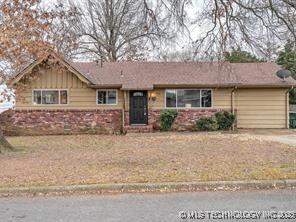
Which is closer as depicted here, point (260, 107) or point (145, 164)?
point (145, 164)

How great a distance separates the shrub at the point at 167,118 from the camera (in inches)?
932

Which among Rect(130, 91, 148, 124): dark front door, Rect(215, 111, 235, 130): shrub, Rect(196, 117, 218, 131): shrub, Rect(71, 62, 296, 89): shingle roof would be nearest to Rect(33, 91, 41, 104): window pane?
Rect(71, 62, 296, 89): shingle roof

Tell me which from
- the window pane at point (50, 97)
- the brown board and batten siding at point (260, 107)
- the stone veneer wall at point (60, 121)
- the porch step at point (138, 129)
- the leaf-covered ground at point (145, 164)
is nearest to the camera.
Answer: the leaf-covered ground at point (145, 164)

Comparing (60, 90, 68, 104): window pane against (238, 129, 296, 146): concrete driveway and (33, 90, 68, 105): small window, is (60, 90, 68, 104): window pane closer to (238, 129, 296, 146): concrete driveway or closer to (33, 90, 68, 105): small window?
(33, 90, 68, 105): small window

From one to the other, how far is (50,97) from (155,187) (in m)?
17.3

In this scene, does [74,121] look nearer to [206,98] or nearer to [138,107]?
[138,107]

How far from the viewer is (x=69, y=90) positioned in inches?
955

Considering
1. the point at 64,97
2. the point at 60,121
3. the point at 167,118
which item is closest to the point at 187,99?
the point at 167,118

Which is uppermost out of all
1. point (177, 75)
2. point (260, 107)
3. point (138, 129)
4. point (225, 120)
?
point (177, 75)

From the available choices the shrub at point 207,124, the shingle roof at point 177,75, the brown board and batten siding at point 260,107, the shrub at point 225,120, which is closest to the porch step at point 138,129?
the shingle roof at point 177,75

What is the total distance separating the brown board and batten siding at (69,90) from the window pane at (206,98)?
15.8 feet

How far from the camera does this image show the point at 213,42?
13953mm

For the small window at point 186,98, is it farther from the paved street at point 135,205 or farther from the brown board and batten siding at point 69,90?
the paved street at point 135,205

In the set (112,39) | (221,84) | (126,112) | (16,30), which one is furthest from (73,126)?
(112,39)
